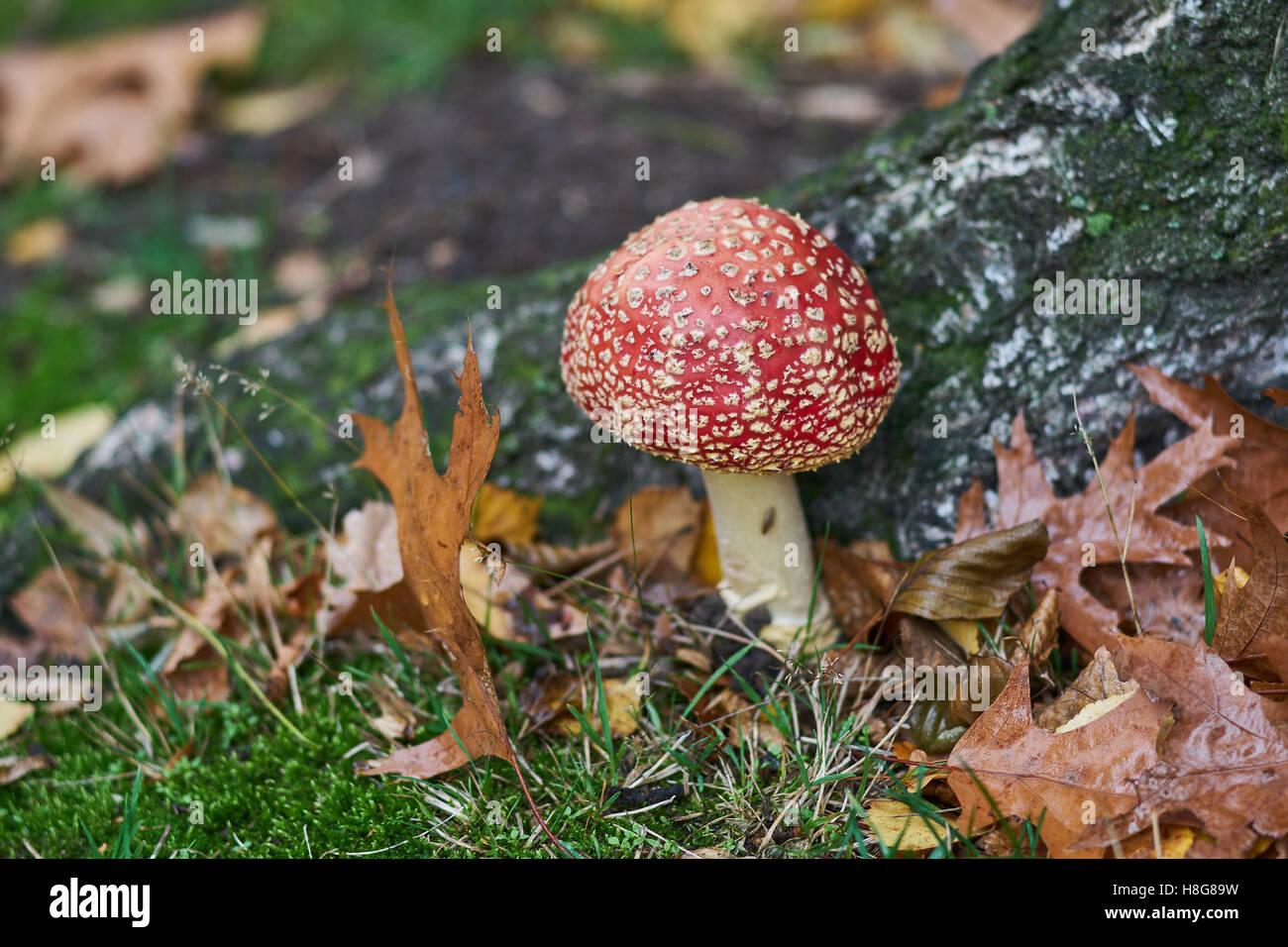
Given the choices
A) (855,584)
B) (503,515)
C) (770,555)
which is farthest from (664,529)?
(855,584)

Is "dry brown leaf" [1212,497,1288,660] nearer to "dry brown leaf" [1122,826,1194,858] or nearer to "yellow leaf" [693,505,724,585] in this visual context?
"dry brown leaf" [1122,826,1194,858]

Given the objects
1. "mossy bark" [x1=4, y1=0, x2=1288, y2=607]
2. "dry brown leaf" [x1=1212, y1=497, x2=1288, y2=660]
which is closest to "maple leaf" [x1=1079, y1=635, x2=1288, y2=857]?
"dry brown leaf" [x1=1212, y1=497, x2=1288, y2=660]

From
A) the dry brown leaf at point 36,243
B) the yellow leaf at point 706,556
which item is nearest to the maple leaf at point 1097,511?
the yellow leaf at point 706,556

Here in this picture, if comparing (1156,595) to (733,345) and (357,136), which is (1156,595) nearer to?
(733,345)

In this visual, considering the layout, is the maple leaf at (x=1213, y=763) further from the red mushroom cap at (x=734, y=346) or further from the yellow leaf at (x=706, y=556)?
the yellow leaf at (x=706, y=556)
